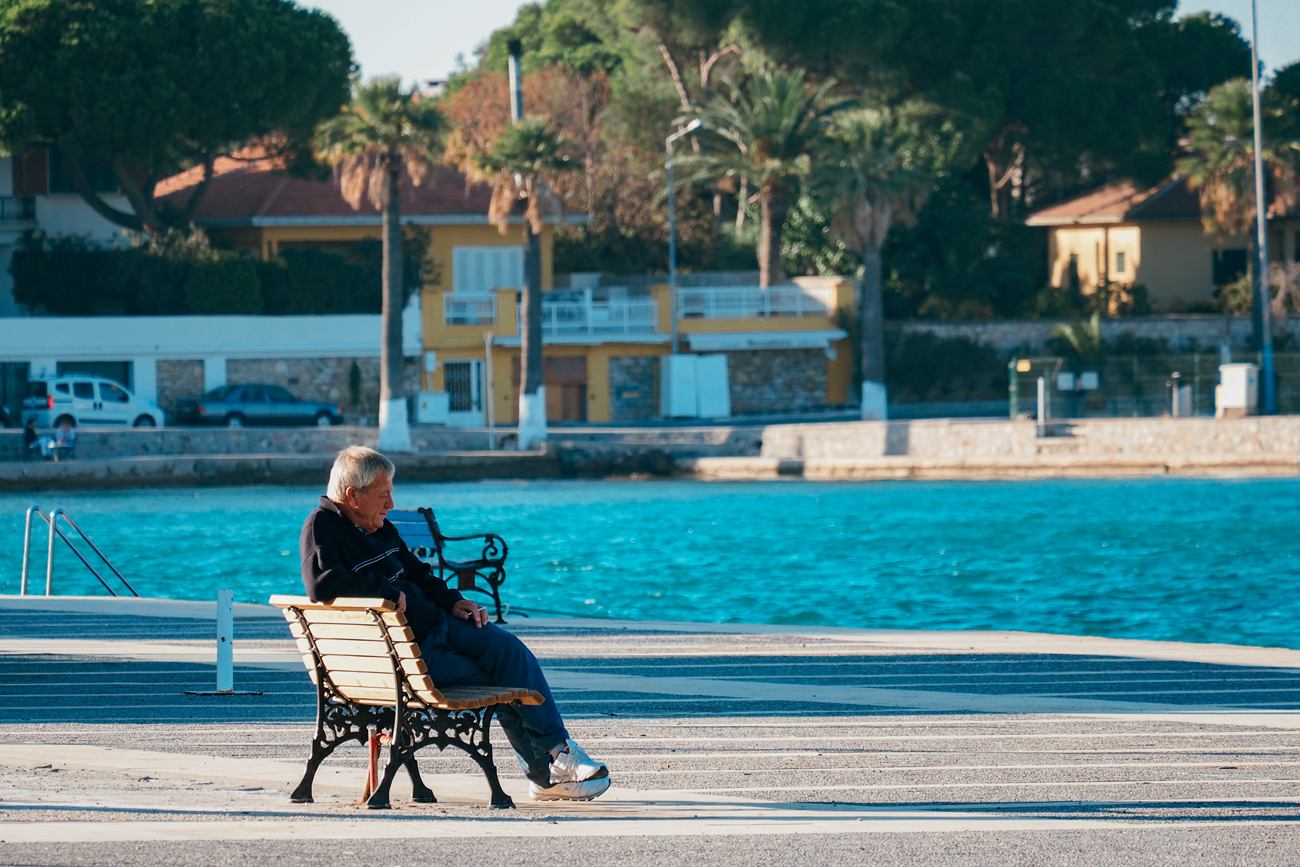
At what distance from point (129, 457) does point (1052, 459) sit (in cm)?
2051

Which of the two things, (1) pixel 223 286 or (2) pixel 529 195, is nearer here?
(2) pixel 529 195

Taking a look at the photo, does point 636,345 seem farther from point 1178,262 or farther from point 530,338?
point 1178,262

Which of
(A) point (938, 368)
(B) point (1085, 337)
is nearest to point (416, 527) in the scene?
(A) point (938, 368)

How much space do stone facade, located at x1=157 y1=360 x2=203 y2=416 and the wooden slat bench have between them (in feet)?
125

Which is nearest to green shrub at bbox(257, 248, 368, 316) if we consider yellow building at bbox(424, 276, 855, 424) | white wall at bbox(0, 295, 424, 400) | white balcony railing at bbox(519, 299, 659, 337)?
white wall at bbox(0, 295, 424, 400)

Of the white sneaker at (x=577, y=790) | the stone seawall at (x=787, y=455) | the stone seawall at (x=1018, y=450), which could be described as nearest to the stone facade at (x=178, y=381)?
the stone seawall at (x=787, y=455)

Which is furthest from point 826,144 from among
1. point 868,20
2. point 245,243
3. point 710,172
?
point 245,243

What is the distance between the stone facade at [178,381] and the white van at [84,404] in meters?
1.88

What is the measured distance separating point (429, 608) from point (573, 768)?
0.79 meters

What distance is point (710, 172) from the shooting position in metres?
47.5

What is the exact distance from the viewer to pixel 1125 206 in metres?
53.9

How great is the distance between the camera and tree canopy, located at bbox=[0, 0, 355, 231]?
136 ft

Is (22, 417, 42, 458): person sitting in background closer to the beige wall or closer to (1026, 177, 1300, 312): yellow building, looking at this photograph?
(1026, 177, 1300, 312): yellow building

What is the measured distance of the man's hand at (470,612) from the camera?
234 inches
